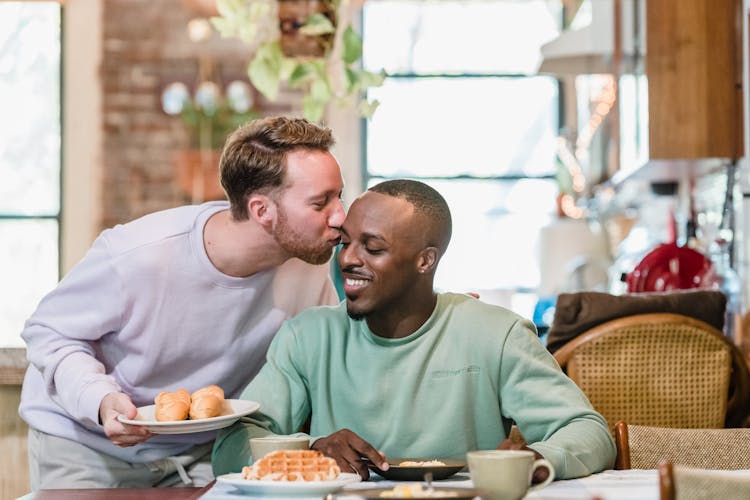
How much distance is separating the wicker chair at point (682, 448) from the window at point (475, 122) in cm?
486

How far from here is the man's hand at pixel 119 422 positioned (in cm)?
185

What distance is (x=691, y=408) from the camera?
9.82 ft

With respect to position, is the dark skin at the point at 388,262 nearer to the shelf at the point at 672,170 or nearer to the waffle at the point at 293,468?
the waffle at the point at 293,468

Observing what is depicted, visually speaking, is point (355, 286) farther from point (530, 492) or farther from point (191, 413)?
point (530, 492)

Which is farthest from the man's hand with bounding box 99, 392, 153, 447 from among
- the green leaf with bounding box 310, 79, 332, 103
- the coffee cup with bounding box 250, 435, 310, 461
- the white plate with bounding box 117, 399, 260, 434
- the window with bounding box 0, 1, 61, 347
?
the window with bounding box 0, 1, 61, 347

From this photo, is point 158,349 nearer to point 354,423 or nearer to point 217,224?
point 217,224

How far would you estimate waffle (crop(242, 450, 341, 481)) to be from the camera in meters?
1.54

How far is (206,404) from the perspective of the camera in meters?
1.79

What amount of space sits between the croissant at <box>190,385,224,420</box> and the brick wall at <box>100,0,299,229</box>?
4824 millimetres

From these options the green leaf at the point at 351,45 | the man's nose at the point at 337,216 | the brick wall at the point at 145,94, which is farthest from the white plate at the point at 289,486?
the brick wall at the point at 145,94

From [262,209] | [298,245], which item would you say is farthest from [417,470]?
[262,209]

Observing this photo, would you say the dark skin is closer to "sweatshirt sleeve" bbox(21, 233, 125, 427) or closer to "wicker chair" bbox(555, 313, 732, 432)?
"sweatshirt sleeve" bbox(21, 233, 125, 427)

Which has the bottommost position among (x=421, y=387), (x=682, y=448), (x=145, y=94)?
(x=682, y=448)

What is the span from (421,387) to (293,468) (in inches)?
17.7
